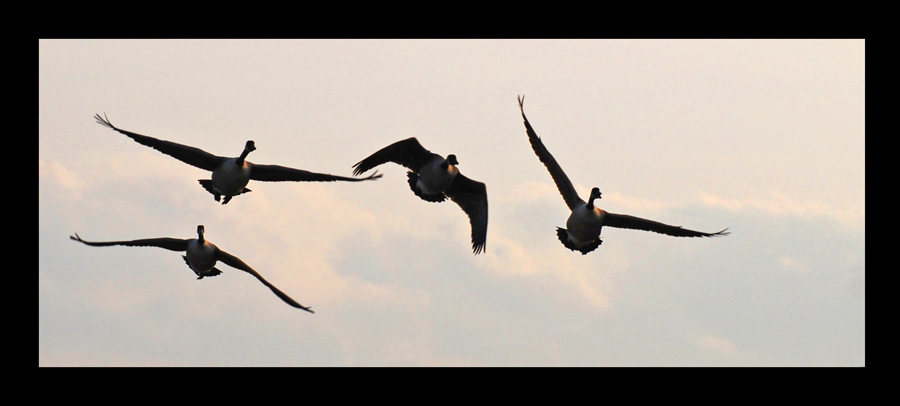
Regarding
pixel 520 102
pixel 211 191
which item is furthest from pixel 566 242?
pixel 211 191

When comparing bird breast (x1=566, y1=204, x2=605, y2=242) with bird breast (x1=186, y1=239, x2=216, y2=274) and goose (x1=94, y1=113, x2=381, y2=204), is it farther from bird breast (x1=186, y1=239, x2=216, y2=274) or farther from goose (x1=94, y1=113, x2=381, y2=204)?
bird breast (x1=186, y1=239, x2=216, y2=274)

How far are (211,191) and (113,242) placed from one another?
324 centimetres

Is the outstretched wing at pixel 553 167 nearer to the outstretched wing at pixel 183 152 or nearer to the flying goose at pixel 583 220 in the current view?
the flying goose at pixel 583 220

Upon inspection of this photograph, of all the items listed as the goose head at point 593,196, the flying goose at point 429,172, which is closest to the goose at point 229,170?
the flying goose at point 429,172

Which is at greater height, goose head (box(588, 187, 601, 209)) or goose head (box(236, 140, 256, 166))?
goose head (box(236, 140, 256, 166))

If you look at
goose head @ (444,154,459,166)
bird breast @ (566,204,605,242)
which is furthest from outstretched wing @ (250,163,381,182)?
bird breast @ (566,204,605,242)

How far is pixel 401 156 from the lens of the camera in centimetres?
3269

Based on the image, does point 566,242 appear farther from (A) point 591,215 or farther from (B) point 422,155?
(B) point 422,155

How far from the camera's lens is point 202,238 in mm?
32344

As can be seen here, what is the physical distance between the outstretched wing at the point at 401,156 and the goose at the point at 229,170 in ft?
6.25

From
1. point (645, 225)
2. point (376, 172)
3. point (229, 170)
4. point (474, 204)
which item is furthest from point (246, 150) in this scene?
point (645, 225)

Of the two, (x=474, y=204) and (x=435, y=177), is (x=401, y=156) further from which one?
(x=474, y=204)

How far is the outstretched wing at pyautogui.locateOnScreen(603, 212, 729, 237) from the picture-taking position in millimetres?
30453

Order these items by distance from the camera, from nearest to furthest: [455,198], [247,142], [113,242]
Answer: [113,242] < [247,142] < [455,198]
